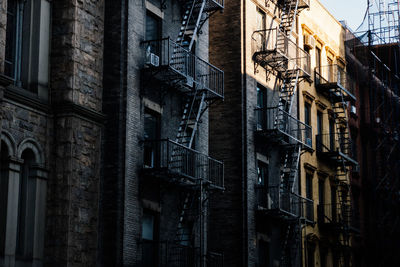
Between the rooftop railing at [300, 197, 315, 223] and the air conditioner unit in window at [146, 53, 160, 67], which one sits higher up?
the air conditioner unit in window at [146, 53, 160, 67]

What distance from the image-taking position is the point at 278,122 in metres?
36.9

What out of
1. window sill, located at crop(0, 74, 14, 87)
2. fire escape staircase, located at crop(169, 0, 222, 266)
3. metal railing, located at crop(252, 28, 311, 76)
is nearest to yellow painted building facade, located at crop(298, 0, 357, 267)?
metal railing, located at crop(252, 28, 311, 76)

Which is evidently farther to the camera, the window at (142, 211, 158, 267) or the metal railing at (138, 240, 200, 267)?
the window at (142, 211, 158, 267)

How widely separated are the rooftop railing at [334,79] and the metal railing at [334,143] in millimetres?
2290

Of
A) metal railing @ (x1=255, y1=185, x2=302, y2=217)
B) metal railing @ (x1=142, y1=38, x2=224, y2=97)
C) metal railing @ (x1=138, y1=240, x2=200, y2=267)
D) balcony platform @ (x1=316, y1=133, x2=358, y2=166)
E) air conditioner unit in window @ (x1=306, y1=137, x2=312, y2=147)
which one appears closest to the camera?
metal railing @ (x1=138, y1=240, x2=200, y2=267)

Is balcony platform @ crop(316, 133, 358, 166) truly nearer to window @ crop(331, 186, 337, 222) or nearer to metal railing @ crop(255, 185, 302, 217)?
window @ crop(331, 186, 337, 222)

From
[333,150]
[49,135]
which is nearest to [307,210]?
[333,150]

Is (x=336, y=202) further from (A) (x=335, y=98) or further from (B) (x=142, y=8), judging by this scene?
(B) (x=142, y=8)

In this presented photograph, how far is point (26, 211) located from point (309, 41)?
22805 mm

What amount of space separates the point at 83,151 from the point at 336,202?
21776mm

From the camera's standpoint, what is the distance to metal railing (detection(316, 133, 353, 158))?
43.2 m

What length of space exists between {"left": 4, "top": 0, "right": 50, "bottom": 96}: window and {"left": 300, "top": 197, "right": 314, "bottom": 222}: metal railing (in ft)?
54.6

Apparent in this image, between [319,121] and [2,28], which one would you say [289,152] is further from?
[2,28]

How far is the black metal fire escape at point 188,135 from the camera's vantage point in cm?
2875
